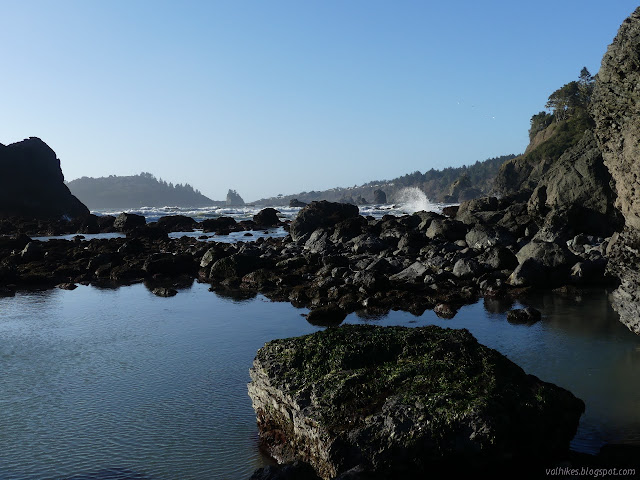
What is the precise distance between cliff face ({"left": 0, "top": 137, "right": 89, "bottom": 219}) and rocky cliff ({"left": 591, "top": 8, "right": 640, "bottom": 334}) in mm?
93028

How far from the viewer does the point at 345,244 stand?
37688mm

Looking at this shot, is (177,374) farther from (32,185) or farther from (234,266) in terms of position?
(32,185)

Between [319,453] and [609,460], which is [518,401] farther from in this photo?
[319,453]

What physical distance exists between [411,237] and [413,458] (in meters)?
28.0

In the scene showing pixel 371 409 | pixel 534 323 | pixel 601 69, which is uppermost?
pixel 601 69

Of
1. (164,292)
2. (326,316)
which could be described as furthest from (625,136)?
(164,292)

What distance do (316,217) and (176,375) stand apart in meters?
34.4

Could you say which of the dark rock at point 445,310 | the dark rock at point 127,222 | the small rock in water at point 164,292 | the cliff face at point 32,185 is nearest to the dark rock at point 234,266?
the small rock in water at point 164,292

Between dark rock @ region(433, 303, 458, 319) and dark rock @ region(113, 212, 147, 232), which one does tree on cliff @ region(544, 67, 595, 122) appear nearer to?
dark rock @ region(113, 212, 147, 232)

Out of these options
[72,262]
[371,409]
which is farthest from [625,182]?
[72,262]

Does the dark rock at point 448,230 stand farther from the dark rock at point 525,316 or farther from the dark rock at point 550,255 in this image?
the dark rock at point 525,316

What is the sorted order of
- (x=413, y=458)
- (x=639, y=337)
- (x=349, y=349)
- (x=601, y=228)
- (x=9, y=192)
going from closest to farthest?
(x=413, y=458), (x=349, y=349), (x=639, y=337), (x=601, y=228), (x=9, y=192)

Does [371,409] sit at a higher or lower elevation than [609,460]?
higher

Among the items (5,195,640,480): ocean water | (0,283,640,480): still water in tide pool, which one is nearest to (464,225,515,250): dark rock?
(5,195,640,480): ocean water
